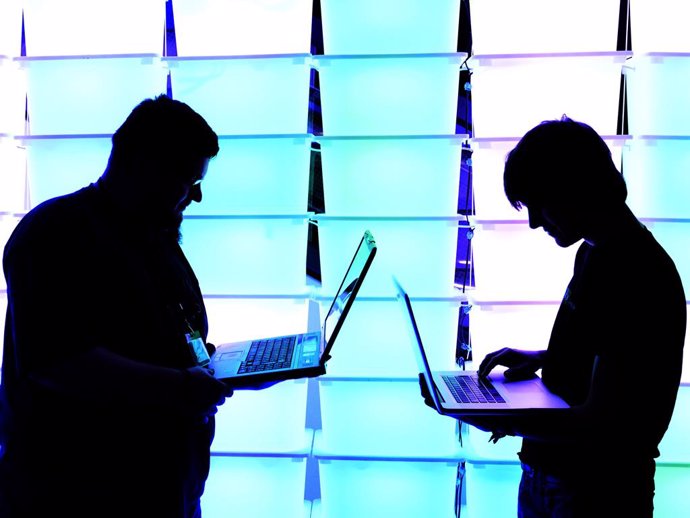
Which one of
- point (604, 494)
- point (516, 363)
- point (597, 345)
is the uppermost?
point (597, 345)

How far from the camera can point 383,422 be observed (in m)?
1.41

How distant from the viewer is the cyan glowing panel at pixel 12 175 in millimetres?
1411

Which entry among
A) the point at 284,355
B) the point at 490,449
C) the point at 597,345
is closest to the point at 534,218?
the point at 597,345

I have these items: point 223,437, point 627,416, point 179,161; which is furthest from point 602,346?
point 223,437

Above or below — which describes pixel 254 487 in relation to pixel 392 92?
below

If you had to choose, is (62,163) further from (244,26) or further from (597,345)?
(597,345)

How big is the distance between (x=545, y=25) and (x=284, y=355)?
0.92 metres

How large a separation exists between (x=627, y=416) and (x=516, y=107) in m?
0.80

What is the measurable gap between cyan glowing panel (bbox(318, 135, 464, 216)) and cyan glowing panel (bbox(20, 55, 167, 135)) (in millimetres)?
445

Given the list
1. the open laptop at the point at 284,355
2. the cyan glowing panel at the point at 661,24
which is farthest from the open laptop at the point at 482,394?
the cyan glowing panel at the point at 661,24

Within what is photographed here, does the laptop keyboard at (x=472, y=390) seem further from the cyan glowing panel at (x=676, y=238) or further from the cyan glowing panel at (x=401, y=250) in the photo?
the cyan glowing panel at (x=676, y=238)

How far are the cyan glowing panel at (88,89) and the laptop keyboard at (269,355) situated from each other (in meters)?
0.66

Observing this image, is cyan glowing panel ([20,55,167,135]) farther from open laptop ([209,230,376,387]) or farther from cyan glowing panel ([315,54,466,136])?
A: open laptop ([209,230,376,387])

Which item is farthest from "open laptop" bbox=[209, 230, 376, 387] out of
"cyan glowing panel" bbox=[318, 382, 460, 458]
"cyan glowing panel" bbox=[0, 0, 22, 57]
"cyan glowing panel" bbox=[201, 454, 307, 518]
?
"cyan glowing panel" bbox=[0, 0, 22, 57]
